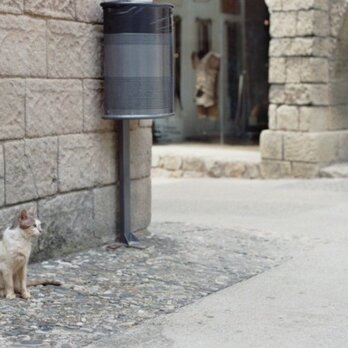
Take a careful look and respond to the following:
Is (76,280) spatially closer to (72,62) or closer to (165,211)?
(72,62)

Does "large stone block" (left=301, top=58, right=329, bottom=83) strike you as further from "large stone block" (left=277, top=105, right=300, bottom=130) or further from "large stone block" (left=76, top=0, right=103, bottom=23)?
"large stone block" (left=76, top=0, right=103, bottom=23)

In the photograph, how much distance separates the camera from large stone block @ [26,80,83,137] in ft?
18.7

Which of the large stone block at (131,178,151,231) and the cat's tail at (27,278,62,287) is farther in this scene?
the large stone block at (131,178,151,231)

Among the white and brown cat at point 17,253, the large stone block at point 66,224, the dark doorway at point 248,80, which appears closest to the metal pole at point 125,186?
the large stone block at point 66,224

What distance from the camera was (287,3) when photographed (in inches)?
462

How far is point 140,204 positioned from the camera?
6.82 m

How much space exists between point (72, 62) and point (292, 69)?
6235 mm

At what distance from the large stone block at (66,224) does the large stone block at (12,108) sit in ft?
1.76

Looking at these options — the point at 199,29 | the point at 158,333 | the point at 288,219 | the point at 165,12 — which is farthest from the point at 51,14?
the point at 199,29

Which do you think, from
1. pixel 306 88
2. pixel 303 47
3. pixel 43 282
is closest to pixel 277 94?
pixel 306 88

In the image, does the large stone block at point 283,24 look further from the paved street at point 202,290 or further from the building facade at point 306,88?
the paved street at point 202,290

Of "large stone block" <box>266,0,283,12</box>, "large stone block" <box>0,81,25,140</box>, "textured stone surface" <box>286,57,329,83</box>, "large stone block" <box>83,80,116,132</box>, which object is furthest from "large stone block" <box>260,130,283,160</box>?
"large stone block" <box>0,81,25,140</box>

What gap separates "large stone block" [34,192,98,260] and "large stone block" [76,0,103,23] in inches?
48.9

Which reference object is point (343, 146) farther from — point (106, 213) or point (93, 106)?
point (93, 106)
